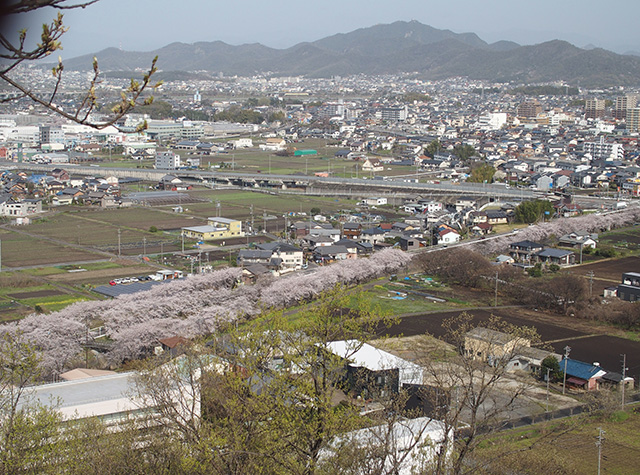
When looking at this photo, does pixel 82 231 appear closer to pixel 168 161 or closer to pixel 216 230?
pixel 216 230

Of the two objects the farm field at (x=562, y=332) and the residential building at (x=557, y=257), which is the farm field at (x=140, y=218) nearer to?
the residential building at (x=557, y=257)

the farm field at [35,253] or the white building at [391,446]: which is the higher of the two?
the white building at [391,446]

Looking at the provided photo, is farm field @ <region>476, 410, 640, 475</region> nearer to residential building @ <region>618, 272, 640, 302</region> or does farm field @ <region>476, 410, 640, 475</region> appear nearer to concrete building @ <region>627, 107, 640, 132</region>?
residential building @ <region>618, 272, 640, 302</region>

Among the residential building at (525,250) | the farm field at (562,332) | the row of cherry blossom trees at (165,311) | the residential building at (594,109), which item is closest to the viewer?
the row of cherry blossom trees at (165,311)

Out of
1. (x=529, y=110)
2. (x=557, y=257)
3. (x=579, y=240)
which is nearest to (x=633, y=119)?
(x=529, y=110)

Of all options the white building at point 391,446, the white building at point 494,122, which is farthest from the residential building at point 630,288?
the white building at point 494,122

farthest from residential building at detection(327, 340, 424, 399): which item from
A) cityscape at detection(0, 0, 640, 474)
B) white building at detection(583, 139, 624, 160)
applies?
white building at detection(583, 139, 624, 160)
